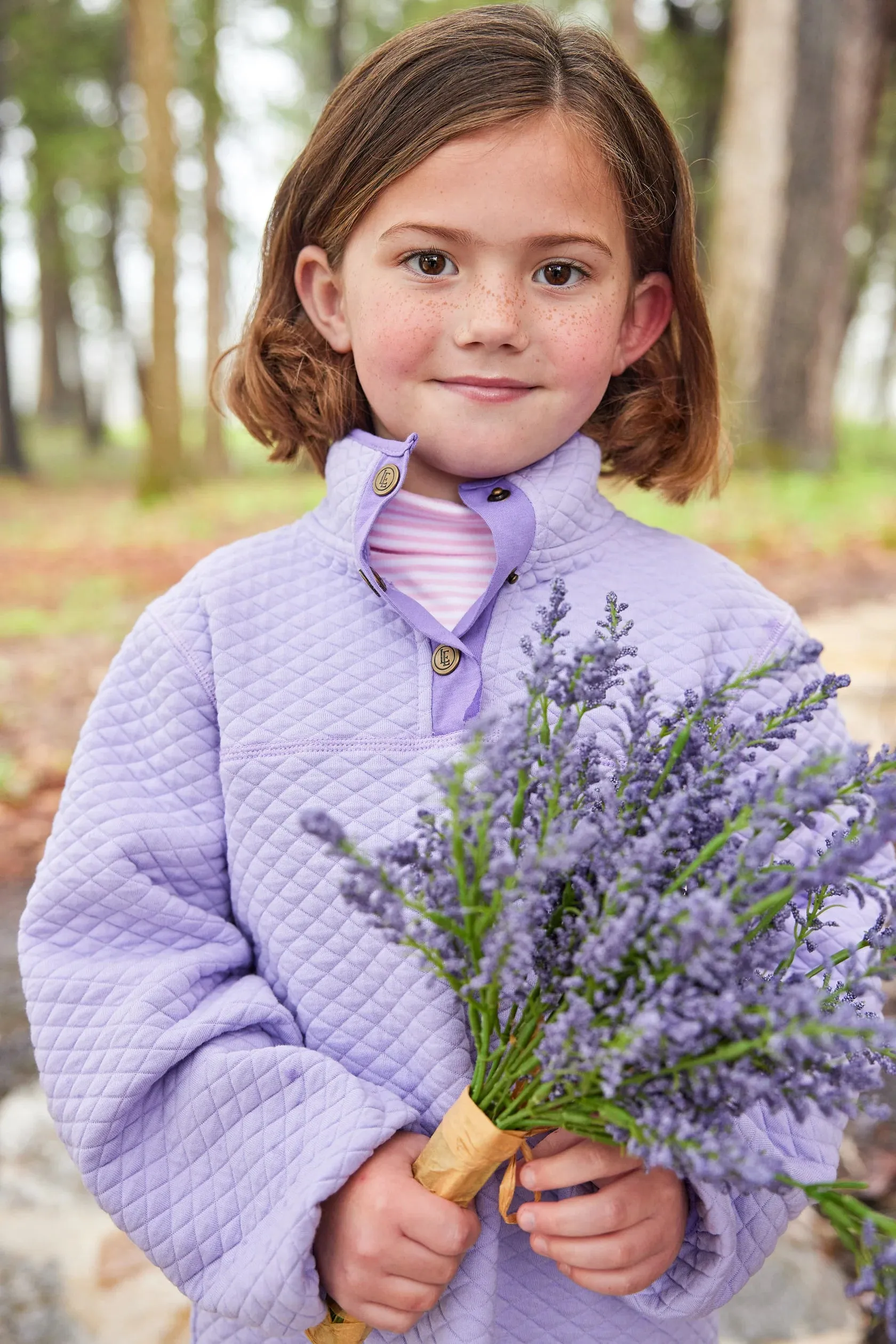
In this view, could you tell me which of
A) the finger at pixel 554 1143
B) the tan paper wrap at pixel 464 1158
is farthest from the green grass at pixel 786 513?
the tan paper wrap at pixel 464 1158

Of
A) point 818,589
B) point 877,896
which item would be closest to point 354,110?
point 877,896

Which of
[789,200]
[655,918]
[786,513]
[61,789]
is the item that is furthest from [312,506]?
[655,918]

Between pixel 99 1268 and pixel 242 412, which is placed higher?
pixel 242 412

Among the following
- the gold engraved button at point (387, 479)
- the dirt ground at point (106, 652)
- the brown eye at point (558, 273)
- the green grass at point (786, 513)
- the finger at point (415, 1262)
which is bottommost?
the dirt ground at point (106, 652)

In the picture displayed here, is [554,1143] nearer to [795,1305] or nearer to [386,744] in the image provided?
[386,744]

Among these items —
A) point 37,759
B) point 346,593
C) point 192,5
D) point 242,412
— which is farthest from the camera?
point 192,5

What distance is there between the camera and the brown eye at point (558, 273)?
1504 millimetres

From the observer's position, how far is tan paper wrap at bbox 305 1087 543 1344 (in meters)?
1.14

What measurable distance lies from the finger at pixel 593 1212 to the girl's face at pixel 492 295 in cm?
95

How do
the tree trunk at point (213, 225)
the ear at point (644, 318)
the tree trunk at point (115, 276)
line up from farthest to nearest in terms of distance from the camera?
the tree trunk at point (115, 276), the tree trunk at point (213, 225), the ear at point (644, 318)

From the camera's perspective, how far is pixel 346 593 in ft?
5.33

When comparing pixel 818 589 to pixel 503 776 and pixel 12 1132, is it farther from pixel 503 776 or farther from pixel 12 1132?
pixel 503 776

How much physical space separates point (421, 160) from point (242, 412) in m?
0.67

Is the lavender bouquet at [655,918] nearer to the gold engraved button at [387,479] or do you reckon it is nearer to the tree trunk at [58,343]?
the gold engraved button at [387,479]
